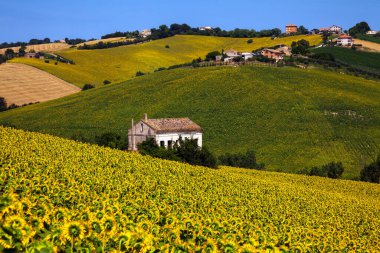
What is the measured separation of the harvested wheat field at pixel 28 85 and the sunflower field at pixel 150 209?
3089 inches

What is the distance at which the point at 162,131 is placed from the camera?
59.3 meters

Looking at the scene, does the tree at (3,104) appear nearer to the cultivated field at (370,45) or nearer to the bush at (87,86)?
the bush at (87,86)

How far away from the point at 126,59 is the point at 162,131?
111m

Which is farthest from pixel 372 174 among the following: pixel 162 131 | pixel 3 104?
pixel 3 104

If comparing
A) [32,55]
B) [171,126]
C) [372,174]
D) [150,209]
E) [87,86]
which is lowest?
[372,174]

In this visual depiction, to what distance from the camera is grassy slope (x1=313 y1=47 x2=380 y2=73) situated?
5191 inches

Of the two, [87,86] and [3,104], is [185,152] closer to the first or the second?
[3,104]

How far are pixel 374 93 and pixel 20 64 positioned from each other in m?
86.7

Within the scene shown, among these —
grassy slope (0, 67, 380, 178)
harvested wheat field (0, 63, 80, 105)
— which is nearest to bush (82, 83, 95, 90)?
harvested wheat field (0, 63, 80, 105)

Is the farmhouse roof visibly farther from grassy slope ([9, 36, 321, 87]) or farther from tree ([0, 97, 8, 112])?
grassy slope ([9, 36, 321, 87])

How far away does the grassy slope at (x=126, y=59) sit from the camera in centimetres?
13975

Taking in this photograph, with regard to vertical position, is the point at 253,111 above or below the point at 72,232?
below

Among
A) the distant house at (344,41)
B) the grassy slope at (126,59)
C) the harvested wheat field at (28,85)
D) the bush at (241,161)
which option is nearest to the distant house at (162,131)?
the bush at (241,161)

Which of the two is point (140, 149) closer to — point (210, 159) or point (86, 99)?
point (210, 159)
